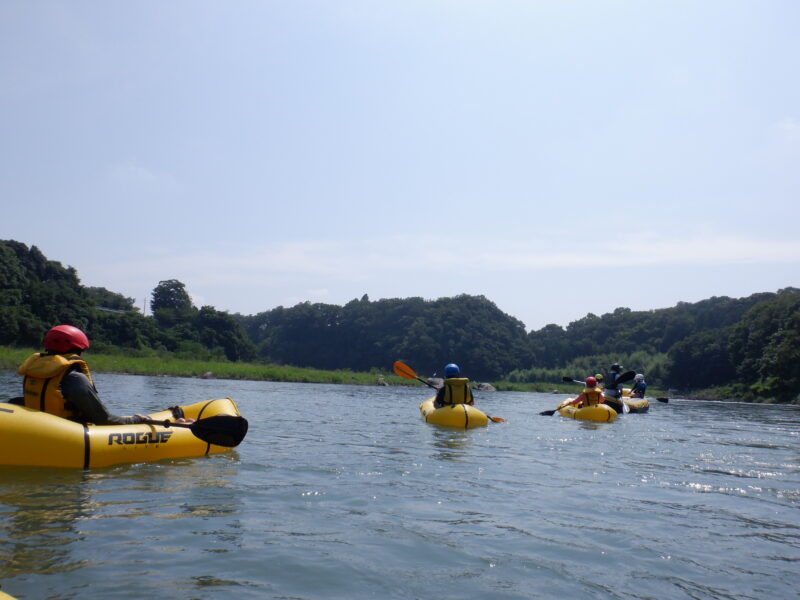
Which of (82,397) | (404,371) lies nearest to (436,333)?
(404,371)

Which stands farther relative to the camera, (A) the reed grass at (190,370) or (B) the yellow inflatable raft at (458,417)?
(A) the reed grass at (190,370)

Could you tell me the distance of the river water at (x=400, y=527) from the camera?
3170mm

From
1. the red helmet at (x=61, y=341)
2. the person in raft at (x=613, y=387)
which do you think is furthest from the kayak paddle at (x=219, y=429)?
the person in raft at (x=613, y=387)

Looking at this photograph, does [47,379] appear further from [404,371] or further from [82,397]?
[404,371]

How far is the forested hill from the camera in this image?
37.2 metres

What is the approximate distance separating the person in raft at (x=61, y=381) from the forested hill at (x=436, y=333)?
1204 inches

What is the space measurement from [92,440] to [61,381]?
24.0 inches

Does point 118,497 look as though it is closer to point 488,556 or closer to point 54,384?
point 54,384

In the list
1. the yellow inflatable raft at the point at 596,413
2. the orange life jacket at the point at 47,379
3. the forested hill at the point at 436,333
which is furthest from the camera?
the forested hill at the point at 436,333

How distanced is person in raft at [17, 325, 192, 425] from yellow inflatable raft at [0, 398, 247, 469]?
156 mm

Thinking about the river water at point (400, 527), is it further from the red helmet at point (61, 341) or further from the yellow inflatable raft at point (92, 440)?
the red helmet at point (61, 341)

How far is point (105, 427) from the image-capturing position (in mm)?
5930

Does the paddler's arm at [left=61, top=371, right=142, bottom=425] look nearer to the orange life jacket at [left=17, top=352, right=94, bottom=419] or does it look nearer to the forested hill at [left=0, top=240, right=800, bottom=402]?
the orange life jacket at [left=17, top=352, right=94, bottom=419]

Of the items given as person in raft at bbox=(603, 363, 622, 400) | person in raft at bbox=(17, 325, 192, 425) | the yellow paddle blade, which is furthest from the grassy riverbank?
person in raft at bbox=(603, 363, 622, 400)
